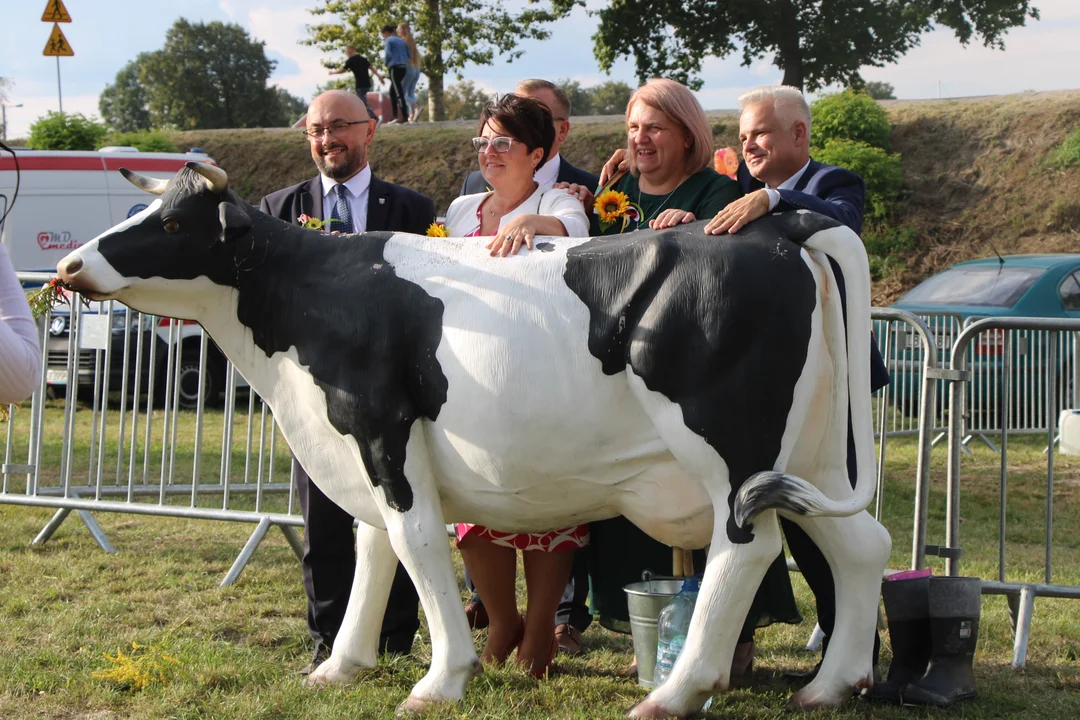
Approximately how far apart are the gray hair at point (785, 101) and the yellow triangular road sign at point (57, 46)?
17.7 metres

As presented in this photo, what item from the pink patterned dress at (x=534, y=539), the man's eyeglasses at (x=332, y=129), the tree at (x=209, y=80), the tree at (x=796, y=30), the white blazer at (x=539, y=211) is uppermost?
the tree at (x=209, y=80)

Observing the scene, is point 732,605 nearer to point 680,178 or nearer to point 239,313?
point 680,178

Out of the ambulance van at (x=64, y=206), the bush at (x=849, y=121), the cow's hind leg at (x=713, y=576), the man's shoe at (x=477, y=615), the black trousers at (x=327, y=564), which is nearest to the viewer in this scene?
the cow's hind leg at (x=713, y=576)

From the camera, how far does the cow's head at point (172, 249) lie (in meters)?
3.73

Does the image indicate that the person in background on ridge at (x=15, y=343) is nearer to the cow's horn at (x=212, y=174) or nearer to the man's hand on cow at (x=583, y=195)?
the cow's horn at (x=212, y=174)

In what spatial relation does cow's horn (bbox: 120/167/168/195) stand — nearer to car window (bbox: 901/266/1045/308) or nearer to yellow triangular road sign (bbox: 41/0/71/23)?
car window (bbox: 901/266/1045/308)

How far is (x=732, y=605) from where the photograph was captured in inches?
141

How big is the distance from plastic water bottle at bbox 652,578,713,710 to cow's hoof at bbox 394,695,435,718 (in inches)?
30.6

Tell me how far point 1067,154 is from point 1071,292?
9197mm

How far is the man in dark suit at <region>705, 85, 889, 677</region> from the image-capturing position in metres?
4.21

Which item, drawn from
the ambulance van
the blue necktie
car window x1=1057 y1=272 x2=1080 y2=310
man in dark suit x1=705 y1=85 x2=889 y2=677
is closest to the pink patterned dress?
man in dark suit x1=705 y1=85 x2=889 y2=677

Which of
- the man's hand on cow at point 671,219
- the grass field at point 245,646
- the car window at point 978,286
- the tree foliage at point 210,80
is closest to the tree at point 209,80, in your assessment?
the tree foliage at point 210,80

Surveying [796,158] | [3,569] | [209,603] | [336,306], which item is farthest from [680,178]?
[3,569]

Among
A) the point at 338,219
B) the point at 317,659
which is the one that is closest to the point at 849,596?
the point at 317,659
